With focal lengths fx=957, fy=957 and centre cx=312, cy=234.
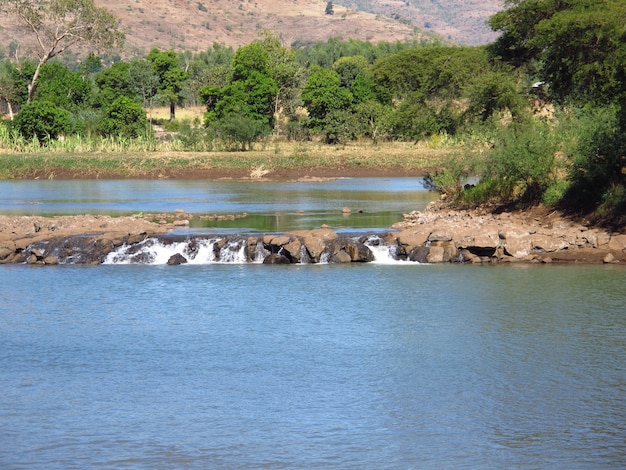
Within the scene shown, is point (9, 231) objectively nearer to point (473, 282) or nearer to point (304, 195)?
point (473, 282)

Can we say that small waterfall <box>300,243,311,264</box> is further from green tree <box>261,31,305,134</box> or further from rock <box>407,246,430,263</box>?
green tree <box>261,31,305,134</box>

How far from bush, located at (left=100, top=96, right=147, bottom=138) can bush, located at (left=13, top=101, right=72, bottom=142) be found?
2807mm

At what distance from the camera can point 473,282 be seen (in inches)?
985

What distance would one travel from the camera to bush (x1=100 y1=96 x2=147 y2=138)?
70.2 meters

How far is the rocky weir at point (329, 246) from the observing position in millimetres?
28047

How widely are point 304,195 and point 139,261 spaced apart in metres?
19.1

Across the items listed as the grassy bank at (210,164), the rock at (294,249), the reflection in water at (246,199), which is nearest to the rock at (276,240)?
Result: the rock at (294,249)

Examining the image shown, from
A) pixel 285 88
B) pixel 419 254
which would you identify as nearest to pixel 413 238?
pixel 419 254

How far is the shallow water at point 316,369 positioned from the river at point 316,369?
5 cm

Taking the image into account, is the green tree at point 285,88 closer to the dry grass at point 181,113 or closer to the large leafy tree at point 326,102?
the large leafy tree at point 326,102

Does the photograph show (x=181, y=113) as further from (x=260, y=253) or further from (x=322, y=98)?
(x=260, y=253)

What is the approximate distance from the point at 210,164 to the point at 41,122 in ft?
51.9

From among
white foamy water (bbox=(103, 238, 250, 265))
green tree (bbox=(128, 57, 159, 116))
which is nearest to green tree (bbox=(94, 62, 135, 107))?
green tree (bbox=(128, 57, 159, 116))

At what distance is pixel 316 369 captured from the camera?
17.2 m
